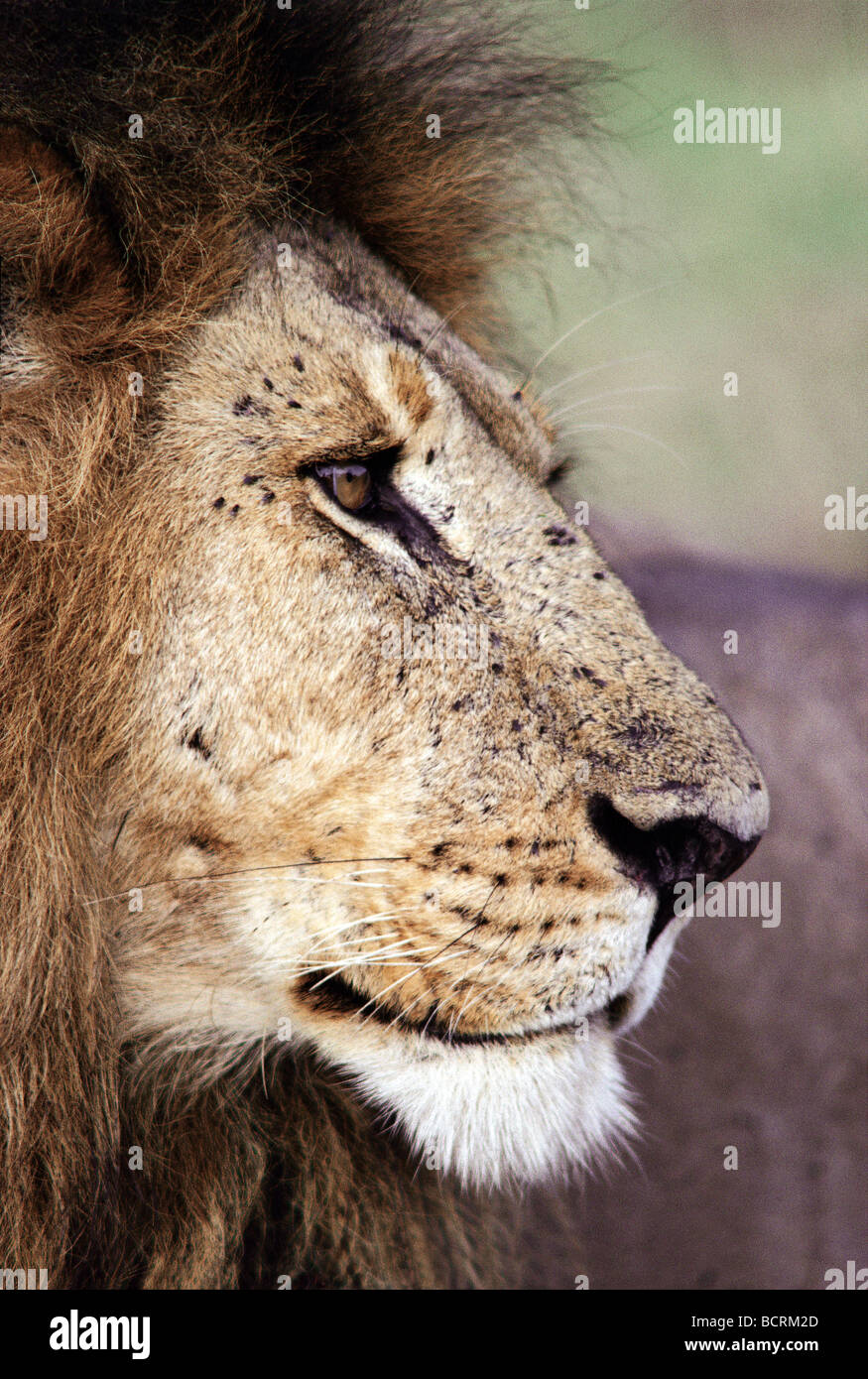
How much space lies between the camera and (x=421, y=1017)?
1.60 metres

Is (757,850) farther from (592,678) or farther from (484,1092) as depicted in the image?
(484,1092)

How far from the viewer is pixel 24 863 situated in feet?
5.24

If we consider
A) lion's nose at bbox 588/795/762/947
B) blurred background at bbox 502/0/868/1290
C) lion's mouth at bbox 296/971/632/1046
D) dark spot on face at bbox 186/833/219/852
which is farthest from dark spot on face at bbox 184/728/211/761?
blurred background at bbox 502/0/868/1290

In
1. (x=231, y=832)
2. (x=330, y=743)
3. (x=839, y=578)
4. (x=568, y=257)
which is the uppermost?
(x=568, y=257)

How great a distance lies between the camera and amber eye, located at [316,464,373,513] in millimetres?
1676

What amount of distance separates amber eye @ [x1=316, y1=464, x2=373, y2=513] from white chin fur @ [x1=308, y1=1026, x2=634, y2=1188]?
764 millimetres

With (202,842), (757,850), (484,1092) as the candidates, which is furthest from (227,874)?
(757,850)

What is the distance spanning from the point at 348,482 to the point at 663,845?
0.69 metres

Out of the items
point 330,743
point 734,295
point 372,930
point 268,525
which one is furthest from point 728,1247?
point 734,295

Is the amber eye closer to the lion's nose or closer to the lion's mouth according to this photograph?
the lion's nose

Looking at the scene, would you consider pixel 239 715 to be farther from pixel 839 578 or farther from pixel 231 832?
pixel 839 578

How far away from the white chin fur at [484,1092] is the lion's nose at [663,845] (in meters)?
0.25

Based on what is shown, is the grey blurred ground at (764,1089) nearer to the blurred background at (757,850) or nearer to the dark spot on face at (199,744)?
the blurred background at (757,850)

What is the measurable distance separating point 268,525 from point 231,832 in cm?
43
